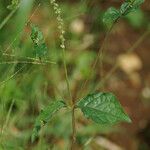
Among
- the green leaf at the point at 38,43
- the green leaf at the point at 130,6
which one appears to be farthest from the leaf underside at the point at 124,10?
the green leaf at the point at 38,43

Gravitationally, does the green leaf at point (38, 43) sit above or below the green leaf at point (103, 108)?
above

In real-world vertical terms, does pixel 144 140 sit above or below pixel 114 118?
below

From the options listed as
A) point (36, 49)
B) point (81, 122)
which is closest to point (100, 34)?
point (81, 122)

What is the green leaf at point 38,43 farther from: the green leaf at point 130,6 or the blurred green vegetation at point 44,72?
the green leaf at point 130,6

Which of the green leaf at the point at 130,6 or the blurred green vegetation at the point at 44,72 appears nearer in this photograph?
the green leaf at the point at 130,6

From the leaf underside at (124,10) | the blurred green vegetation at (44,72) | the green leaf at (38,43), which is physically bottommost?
the blurred green vegetation at (44,72)

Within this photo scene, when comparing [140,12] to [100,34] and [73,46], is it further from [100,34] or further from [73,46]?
[73,46]

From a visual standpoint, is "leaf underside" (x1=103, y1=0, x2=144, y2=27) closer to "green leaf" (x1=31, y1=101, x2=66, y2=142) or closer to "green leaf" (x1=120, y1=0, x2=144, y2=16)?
"green leaf" (x1=120, y1=0, x2=144, y2=16)
